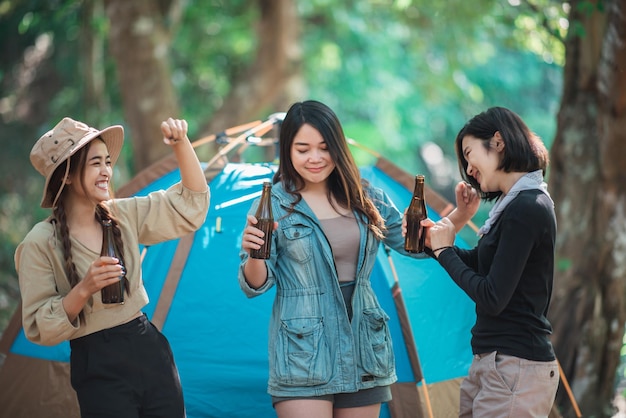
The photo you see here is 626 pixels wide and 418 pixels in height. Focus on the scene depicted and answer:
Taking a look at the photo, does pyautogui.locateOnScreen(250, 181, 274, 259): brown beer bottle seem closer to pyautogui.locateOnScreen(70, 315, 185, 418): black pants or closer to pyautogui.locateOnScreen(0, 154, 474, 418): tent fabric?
pyautogui.locateOnScreen(70, 315, 185, 418): black pants

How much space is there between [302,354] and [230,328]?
1188 millimetres

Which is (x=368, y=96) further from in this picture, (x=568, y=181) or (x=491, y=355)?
(x=491, y=355)

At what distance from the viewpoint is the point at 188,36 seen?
43.9 feet

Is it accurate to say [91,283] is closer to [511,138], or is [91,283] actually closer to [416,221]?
[416,221]

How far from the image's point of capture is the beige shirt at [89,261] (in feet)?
8.59

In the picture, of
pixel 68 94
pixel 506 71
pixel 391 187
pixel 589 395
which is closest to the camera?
pixel 391 187

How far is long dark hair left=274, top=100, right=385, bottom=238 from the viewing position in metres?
2.96

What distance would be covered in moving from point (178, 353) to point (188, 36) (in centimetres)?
1022

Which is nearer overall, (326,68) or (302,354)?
(302,354)

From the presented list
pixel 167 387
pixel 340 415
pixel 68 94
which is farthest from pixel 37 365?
pixel 68 94

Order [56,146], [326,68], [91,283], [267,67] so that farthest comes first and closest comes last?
[326,68], [267,67], [56,146], [91,283]

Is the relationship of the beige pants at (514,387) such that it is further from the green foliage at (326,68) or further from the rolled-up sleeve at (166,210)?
the green foliage at (326,68)

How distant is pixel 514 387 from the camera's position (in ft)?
8.72

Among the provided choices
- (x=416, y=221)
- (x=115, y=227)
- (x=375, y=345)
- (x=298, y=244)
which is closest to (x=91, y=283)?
(x=115, y=227)
